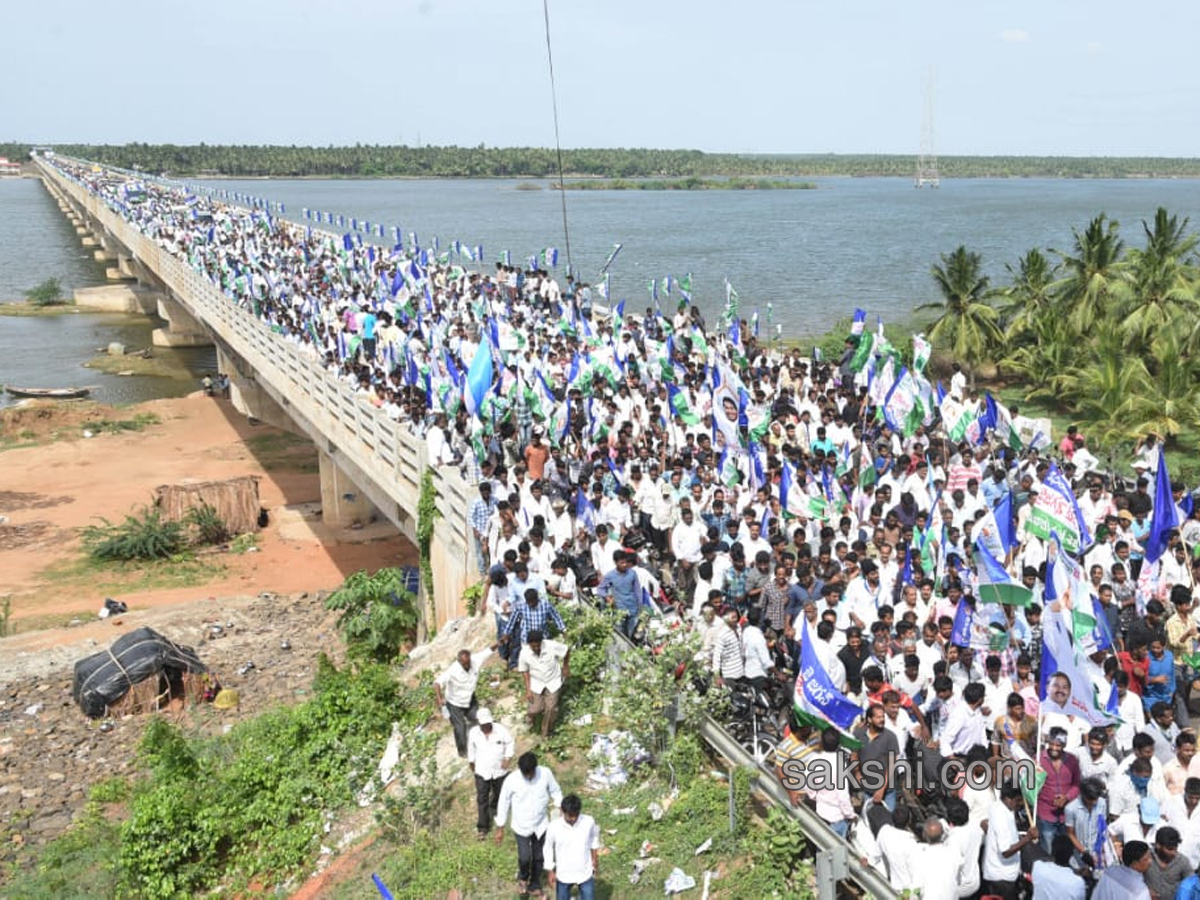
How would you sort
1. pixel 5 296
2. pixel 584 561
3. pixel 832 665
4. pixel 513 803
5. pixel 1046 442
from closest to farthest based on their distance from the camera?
1. pixel 513 803
2. pixel 832 665
3. pixel 584 561
4. pixel 1046 442
5. pixel 5 296

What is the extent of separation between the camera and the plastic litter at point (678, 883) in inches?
268

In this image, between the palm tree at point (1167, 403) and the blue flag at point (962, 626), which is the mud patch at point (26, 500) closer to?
the blue flag at point (962, 626)

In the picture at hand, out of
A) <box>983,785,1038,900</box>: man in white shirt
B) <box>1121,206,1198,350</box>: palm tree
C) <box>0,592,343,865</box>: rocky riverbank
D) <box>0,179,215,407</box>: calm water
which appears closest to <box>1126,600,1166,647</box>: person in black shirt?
<box>983,785,1038,900</box>: man in white shirt

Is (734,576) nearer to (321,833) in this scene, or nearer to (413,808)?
(413,808)

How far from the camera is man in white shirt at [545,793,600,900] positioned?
640 cm

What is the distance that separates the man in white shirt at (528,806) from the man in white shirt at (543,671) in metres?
1.39

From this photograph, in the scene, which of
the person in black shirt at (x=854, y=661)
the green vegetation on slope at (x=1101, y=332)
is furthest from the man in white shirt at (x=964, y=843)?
the green vegetation on slope at (x=1101, y=332)

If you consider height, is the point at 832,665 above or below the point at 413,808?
above

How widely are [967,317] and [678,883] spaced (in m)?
20.5

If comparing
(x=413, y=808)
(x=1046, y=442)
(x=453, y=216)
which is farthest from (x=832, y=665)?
(x=453, y=216)

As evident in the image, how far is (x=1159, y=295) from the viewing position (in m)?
21.7

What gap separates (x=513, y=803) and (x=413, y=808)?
1.67m

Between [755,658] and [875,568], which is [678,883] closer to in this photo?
[755,658]

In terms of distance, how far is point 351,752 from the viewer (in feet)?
32.0
